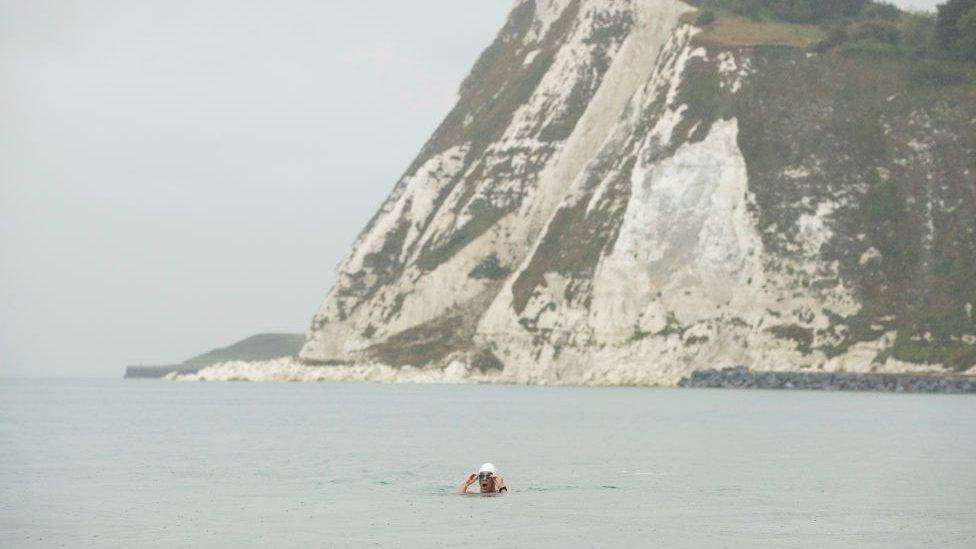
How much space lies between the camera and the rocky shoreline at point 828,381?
98938mm

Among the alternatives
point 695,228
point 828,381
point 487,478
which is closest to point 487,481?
point 487,478

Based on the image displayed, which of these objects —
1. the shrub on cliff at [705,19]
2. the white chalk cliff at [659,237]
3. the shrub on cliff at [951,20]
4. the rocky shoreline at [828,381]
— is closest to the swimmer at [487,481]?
the rocky shoreline at [828,381]

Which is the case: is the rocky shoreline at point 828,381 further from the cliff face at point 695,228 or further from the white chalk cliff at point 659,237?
the cliff face at point 695,228

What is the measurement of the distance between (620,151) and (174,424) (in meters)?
68.2

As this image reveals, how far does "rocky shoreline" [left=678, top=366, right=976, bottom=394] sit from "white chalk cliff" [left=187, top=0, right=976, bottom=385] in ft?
2.90

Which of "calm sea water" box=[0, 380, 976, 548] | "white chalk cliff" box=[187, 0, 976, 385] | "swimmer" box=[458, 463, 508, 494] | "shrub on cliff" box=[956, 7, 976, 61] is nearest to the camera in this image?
"calm sea water" box=[0, 380, 976, 548]

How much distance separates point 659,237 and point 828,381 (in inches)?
775

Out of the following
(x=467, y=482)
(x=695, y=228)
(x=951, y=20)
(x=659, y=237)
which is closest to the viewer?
(x=467, y=482)

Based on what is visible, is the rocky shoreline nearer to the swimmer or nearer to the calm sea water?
the calm sea water

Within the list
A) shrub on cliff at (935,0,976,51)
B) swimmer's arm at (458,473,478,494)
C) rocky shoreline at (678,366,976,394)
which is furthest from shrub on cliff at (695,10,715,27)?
swimmer's arm at (458,473,478,494)

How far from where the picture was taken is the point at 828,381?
10544cm

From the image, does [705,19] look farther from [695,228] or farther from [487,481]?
[487,481]

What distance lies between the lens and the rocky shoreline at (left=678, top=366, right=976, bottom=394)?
98.9 meters

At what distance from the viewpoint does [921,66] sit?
123125 millimetres
